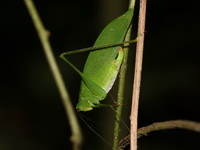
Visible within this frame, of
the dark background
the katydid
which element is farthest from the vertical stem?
the dark background

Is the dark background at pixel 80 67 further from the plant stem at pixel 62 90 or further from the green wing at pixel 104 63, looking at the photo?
the plant stem at pixel 62 90

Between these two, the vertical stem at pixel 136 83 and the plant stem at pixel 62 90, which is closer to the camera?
the plant stem at pixel 62 90

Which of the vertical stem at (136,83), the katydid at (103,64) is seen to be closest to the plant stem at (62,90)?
the vertical stem at (136,83)

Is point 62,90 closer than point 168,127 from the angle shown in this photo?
No

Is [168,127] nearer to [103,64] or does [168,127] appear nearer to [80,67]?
[103,64]

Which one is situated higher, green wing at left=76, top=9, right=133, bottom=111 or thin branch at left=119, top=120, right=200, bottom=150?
green wing at left=76, top=9, right=133, bottom=111

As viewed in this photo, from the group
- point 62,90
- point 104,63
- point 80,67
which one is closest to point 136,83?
point 62,90

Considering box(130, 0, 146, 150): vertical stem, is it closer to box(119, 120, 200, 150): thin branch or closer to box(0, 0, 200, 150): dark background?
box(119, 120, 200, 150): thin branch
